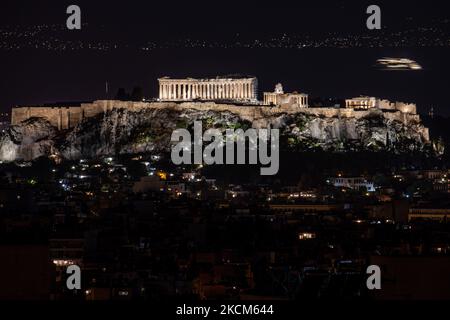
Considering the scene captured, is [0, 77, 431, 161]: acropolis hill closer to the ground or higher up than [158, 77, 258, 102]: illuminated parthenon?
closer to the ground

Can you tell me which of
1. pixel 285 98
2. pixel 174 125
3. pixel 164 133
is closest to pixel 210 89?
pixel 285 98

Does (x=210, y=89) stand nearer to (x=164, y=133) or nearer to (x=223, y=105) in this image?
(x=223, y=105)

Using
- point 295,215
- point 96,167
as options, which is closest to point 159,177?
point 96,167

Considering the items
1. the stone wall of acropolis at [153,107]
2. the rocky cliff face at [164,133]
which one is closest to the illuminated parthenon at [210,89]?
the stone wall of acropolis at [153,107]

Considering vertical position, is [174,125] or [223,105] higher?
[223,105]

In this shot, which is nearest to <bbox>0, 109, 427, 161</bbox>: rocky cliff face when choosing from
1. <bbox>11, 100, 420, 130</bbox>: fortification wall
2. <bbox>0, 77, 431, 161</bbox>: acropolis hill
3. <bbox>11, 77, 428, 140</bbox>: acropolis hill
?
<bbox>0, 77, 431, 161</bbox>: acropolis hill

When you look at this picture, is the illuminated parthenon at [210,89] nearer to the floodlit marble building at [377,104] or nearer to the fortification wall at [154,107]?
the floodlit marble building at [377,104]

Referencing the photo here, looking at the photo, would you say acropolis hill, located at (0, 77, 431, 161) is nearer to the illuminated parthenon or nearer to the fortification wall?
the fortification wall
